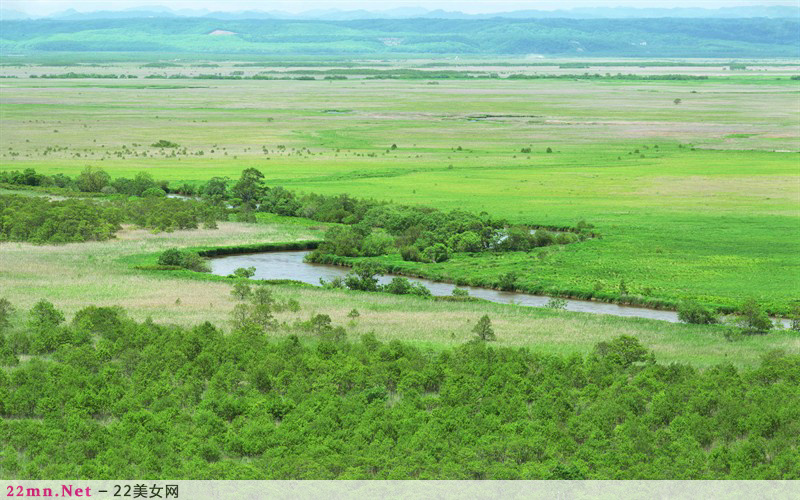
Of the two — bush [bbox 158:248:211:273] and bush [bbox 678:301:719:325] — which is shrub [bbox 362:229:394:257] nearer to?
bush [bbox 158:248:211:273]

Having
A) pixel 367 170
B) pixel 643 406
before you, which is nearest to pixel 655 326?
pixel 643 406

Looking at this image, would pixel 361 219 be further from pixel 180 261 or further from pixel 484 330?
pixel 484 330

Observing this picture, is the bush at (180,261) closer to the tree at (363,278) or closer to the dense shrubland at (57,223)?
the tree at (363,278)

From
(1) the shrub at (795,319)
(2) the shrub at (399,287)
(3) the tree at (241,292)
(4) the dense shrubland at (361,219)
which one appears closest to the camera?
(1) the shrub at (795,319)

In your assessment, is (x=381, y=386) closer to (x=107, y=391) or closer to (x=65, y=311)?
(x=107, y=391)

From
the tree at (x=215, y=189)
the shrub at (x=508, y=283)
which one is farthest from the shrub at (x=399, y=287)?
the tree at (x=215, y=189)

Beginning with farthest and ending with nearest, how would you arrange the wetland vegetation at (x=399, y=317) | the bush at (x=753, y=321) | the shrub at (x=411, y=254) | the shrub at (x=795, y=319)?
the shrub at (x=411, y=254) → the shrub at (x=795, y=319) → the bush at (x=753, y=321) → the wetland vegetation at (x=399, y=317)
